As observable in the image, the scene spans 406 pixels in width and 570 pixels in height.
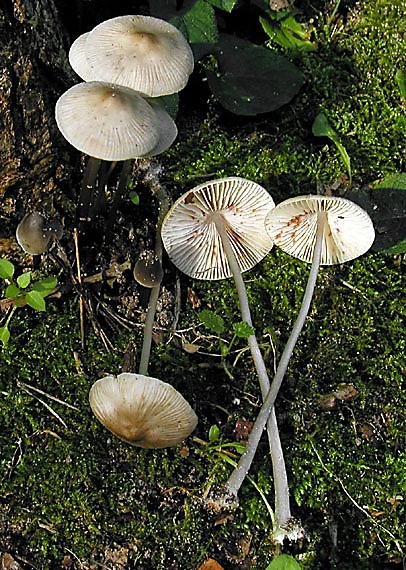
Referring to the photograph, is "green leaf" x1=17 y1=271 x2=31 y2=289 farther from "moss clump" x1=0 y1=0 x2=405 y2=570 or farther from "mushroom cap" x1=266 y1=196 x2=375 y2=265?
"mushroom cap" x1=266 y1=196 x2=375 y2=265

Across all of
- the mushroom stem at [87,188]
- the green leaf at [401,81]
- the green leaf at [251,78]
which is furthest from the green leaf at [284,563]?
the green leaf at [401,81]

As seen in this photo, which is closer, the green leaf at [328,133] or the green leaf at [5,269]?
the green leaf at [5,269]

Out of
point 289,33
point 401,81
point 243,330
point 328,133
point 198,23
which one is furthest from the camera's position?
point 289,33

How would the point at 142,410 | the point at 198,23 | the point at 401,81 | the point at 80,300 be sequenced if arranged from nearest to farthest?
the point at 142,410, the point at 80,300, the point at 198,23, the point at 401,81

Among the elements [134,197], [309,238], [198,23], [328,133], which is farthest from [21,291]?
[328,133]

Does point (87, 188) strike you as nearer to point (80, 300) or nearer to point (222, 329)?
point (80, 300)

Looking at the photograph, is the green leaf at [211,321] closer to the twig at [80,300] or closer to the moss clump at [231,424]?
the moss clump at [231,424]
